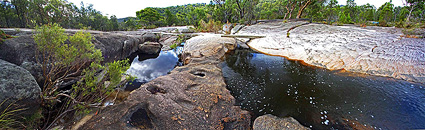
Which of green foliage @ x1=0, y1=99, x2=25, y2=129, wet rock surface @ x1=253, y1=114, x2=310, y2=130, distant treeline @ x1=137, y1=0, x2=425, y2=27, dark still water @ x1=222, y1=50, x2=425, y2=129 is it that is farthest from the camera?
distant treeline @ x1=137, y1=0, x2=425, y2=27

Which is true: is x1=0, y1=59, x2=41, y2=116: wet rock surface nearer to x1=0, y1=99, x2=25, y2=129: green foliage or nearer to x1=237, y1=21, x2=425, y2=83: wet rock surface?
x1=0, y1=99, x2=25, y2=129: green foliage

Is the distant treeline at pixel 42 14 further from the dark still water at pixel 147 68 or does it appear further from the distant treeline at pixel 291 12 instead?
the distant treeline at pixel 291 12

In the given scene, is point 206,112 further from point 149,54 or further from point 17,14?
point 17,14

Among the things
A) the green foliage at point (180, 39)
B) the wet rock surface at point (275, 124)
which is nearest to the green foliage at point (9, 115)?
the wet rock surface at point (275, 124)

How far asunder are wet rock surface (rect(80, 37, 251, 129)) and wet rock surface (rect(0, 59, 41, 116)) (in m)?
1.21

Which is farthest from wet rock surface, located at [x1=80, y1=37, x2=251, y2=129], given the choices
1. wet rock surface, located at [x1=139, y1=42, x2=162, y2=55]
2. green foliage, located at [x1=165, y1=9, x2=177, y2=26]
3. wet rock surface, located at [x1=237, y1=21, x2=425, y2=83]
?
green foliage, located at [x1=165, y1=9, x2=177, y2=26]

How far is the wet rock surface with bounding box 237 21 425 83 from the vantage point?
742cm

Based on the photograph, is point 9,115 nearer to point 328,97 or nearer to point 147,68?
point 147,68

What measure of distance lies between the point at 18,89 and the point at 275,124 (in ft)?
19.1

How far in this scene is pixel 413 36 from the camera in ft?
35.6

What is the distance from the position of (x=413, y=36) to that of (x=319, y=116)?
13.3 meters

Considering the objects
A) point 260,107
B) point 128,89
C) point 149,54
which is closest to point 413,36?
point 260,107

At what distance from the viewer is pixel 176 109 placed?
13.6 ft

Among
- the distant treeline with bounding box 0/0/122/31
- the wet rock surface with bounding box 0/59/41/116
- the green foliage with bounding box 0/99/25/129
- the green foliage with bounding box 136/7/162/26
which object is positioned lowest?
the green foliage with bounding box 0/99/25/129
